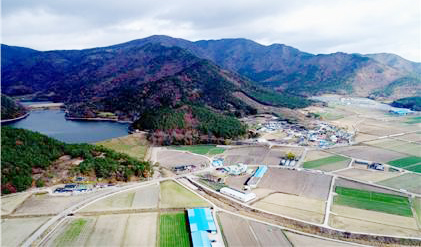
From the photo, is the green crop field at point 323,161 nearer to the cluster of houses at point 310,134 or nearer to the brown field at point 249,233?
the cluster of houses at point 310,134

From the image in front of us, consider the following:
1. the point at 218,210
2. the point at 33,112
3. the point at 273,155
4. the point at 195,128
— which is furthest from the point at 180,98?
the point at 218,210

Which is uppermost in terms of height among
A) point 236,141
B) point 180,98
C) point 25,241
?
point 180,98

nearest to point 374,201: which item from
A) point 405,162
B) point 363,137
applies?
point 405,162

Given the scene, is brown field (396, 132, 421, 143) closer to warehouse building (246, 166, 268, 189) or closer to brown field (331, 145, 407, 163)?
brown field (331, 145, 407, 163)

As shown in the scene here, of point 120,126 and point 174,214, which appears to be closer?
point 174,214

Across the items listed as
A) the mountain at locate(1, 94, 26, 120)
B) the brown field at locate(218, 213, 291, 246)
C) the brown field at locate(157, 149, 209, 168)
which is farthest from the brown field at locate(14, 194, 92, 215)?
the mountain at locate(1, 94, 26, 120)

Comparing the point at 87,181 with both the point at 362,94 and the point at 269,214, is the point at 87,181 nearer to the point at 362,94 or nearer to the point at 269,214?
the point at 269,214
